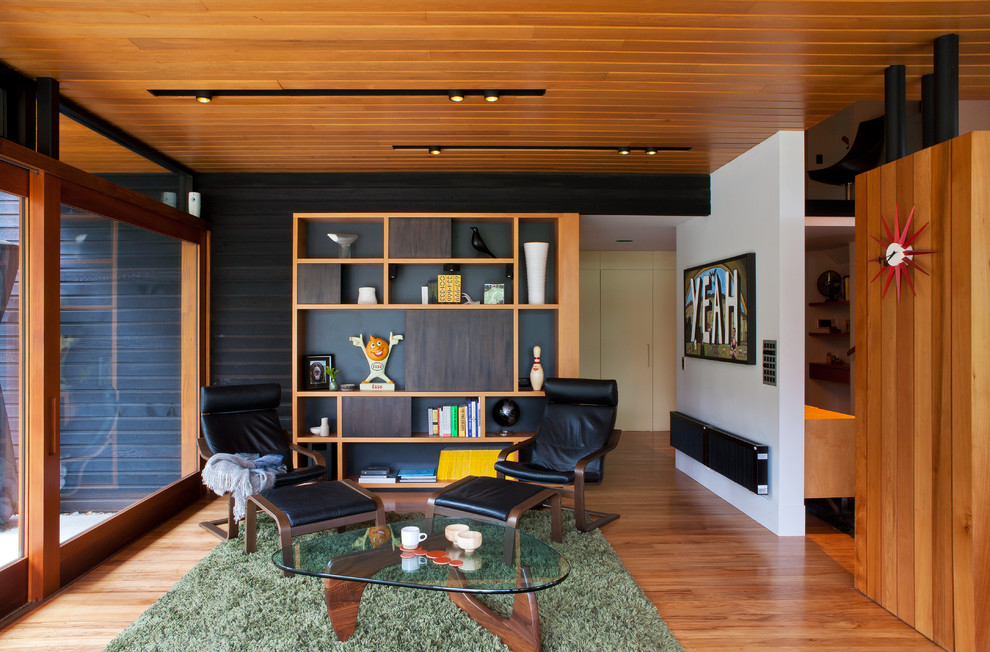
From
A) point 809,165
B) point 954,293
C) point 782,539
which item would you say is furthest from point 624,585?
point 809,165

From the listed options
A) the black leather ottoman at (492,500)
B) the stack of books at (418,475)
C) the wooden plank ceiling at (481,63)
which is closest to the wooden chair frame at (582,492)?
the black leather ottoman at (492,500)

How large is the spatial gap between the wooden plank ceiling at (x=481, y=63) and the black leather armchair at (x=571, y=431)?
1.77m

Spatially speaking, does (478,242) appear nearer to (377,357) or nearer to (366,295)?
(366,295)

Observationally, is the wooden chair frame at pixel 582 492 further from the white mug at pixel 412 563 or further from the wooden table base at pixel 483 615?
the white mug at pixel 412 563

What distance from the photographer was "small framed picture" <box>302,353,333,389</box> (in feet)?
17.0

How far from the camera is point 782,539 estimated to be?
3902mm

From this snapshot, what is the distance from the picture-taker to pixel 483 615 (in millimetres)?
2555

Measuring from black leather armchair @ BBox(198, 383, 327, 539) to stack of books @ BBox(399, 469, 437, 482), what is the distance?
843mm

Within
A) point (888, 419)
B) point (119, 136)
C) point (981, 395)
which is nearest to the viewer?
point (981, 395)

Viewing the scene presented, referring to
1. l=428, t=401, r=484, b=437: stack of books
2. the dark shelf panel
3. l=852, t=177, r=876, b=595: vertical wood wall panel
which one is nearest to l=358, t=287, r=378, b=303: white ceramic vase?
l=428, t=401, r=484, b=437: stack of books

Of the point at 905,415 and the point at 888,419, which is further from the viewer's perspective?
the point at 888,419

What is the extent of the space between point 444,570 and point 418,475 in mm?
2657

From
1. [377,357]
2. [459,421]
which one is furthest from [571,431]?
[377,357]

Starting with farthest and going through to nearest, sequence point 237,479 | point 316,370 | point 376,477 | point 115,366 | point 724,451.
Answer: point 316,370 → point 376,477 → point 724,451 → point 115,366 → point 237,479
